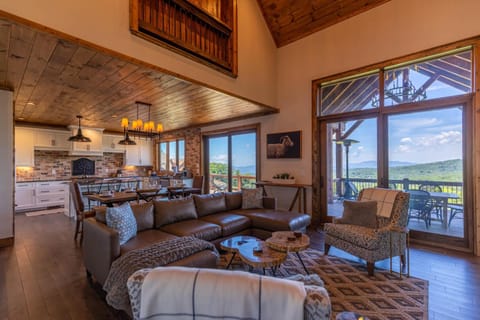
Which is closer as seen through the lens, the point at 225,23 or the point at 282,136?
the point at 225,23

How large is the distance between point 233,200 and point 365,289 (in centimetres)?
263

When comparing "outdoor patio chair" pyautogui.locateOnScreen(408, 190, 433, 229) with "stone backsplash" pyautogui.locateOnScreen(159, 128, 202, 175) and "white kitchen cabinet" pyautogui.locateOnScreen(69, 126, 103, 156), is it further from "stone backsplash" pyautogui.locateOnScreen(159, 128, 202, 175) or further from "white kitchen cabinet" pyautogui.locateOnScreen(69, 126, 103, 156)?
"white kitchen cabinet" pyautogui.locateOnScreen(69, 126, 103, 156)

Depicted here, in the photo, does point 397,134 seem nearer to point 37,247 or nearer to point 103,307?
point 103,307

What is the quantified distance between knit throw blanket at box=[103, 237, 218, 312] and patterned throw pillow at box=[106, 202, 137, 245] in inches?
17.9

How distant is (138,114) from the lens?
6.04m

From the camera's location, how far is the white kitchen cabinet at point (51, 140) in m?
7.12

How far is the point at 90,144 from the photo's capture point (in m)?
7.94

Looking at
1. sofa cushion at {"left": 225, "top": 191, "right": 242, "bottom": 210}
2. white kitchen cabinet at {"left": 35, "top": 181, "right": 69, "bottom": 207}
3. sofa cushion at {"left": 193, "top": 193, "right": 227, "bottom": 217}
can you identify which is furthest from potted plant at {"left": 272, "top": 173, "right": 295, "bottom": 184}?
white kitchen cabinet at {"left": 35, "top": 181, "right": 69, "bottom": 207}

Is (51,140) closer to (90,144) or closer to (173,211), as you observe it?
(90,144)

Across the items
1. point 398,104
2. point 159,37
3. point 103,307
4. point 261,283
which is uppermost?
point 159,37

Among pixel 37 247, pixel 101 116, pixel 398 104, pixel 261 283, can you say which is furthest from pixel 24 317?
pixel 398 104

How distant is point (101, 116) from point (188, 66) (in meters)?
3.90

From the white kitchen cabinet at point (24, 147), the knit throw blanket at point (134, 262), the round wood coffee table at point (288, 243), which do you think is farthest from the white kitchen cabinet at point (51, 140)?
the round wood coffee table at point (288, 243)

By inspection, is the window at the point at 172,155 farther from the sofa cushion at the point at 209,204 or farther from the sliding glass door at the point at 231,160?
the sofa cushion at the point at 209,204
